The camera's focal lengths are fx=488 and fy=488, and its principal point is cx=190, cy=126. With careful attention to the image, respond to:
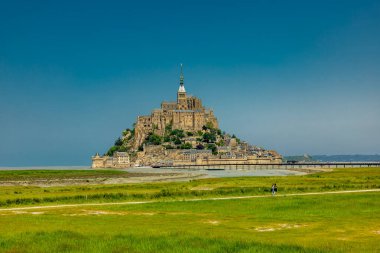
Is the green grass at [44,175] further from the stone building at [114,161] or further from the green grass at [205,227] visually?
the green grass at [205,227]

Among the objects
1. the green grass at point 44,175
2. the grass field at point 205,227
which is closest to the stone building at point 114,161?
the green grass at point 44,175

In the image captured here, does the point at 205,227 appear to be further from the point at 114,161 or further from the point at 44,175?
the point at 114,161

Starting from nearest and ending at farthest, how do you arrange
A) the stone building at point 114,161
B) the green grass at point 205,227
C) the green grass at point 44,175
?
the green grass at point 205,227, the green grass at point 44,175, the stone building at point 114,161

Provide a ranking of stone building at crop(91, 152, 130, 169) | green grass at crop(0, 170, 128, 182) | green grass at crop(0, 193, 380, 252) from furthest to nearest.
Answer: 1. stone building at crop(91, 152, 130, 169)
2. green grass at crop(0, 170, 128, 182)
3. green grass at crop(0, 193, 380, 252)

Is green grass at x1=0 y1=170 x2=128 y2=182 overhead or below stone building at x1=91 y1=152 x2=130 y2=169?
below

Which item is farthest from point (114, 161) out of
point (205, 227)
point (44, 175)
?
point (205, 227)

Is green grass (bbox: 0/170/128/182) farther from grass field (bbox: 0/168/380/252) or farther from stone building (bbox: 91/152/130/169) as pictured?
grass field (bbox: 0/168/380/252)

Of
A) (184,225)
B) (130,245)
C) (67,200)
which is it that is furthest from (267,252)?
(67,200)

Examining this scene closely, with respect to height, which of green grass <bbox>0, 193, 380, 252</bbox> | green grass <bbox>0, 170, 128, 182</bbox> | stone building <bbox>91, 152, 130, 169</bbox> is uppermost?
stone building <bbox>91, 152, 130, 169</bbox>

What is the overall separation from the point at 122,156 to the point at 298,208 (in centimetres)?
16811

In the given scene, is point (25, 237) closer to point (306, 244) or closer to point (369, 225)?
point (306, 244)

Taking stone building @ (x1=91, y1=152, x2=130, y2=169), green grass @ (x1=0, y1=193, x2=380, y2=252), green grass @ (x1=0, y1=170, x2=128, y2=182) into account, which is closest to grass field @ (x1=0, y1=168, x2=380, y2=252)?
green grass @ (x1=0, y1=193, x2=380, y2=252)

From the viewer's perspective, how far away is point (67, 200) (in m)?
45.1

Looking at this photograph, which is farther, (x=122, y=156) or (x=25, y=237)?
(x=122, y=156)
